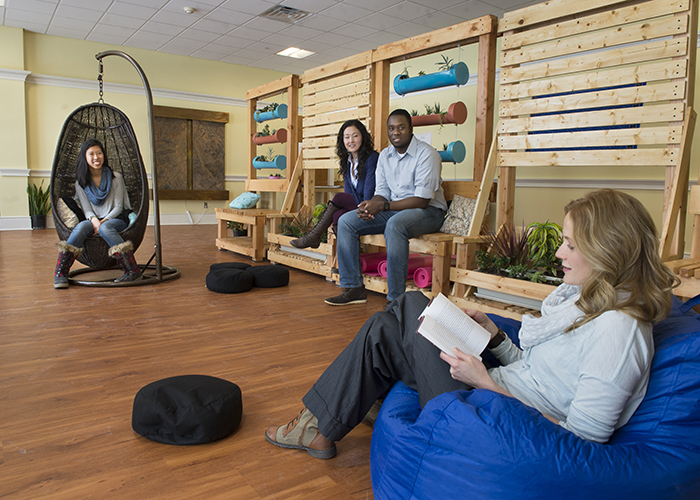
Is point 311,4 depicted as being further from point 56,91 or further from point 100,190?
point 56,91

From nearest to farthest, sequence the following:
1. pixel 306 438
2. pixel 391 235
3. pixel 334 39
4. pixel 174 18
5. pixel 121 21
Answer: pixel 306 438
pixel 391 235
pixel 174 18
pixel 121 21
pixel 334 39

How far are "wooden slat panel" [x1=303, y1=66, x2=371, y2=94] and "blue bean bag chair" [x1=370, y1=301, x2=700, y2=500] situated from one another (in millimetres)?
3970

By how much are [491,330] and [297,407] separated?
867 millimetres

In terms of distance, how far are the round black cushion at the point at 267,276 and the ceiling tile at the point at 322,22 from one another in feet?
14.3

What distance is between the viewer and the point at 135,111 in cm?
932

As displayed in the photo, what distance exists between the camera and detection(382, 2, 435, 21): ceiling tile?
650 centimetres

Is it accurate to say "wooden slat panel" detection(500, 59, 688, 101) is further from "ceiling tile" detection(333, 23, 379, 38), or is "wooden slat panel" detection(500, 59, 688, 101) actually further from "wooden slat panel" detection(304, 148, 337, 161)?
"ceiling tile" detection(333, 23, 379, 38)

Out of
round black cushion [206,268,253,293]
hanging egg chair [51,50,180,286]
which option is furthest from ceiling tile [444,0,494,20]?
round black cushion [206,268,253,293]

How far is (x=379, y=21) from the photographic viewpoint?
719cm

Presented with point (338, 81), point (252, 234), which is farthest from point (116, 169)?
point (338, 81)

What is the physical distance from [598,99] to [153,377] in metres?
2.99

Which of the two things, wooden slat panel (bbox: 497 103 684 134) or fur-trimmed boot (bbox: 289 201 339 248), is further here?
fur-trimmed boot (bbox: 289 201 339 248)

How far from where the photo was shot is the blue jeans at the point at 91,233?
4.04 m

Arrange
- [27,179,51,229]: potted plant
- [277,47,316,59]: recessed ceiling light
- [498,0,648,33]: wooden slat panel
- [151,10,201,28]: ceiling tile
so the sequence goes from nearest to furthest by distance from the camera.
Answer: [498,0,648,33]: wooden slat panel, [151,10,201,28]: ceiling tile, [27,179,51,229]: potted plant, [277,47,316,59]: recessed ceiling light
